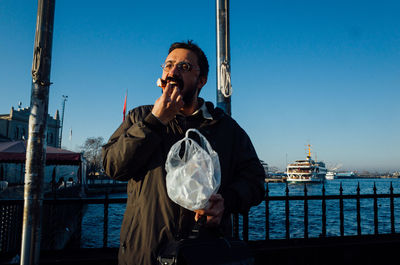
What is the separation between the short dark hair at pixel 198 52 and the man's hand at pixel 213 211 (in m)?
0.89

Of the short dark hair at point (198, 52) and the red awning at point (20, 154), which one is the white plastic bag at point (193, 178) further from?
the red awning at point (20, 154)

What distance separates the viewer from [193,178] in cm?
134

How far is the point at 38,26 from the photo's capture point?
3320mm

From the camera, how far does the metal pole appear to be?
319 cm

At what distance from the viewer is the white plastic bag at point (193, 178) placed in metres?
1.31

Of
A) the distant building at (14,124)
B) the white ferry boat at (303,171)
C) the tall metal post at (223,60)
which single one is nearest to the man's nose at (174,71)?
the tall metal post at (223,60)

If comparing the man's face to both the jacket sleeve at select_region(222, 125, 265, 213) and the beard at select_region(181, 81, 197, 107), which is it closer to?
the beard at select_region(181, 81, 197, 107)

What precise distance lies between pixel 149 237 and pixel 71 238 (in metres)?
11.3

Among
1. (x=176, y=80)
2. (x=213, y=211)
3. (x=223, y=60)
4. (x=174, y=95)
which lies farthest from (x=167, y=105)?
(x=223, y=60)

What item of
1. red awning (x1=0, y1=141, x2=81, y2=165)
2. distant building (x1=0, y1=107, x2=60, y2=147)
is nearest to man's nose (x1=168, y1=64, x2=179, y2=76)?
red awning (x1=0, y1=141, x2=81, y2=165)

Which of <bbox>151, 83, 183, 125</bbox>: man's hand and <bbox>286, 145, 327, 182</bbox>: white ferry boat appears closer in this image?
<bbox>151, 83, 183, 125</bbox>: man's hand

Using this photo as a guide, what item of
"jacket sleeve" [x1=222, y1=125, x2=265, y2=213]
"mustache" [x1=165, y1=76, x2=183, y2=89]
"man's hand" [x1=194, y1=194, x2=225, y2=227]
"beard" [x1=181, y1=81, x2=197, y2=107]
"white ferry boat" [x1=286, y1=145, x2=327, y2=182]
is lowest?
"white ferry boat" [x1=286, y1=145, x2=327, y2=182]

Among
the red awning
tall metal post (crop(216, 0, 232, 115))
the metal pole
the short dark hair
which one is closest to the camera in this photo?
the short dark hair

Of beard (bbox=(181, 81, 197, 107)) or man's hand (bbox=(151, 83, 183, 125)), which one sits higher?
beard (bbox=(181, 81, 197, 107))
